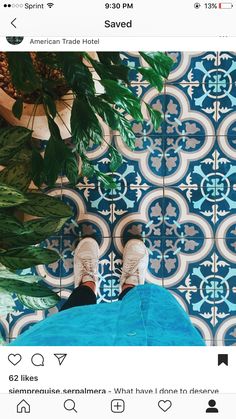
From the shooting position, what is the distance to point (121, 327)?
740 mm

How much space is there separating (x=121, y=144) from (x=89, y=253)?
0.27m

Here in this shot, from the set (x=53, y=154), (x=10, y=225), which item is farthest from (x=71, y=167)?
(x=10, y=225)

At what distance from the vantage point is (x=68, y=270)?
1.22m

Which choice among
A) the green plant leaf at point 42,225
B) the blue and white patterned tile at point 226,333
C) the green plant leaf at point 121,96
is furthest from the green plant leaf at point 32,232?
the blue and white patterned tile at point 226,333

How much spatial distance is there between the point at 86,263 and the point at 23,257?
329 mm

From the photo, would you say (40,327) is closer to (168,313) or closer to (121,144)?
(168,313)

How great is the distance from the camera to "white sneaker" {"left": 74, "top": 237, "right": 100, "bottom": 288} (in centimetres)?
115

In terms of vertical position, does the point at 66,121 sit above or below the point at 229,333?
above
